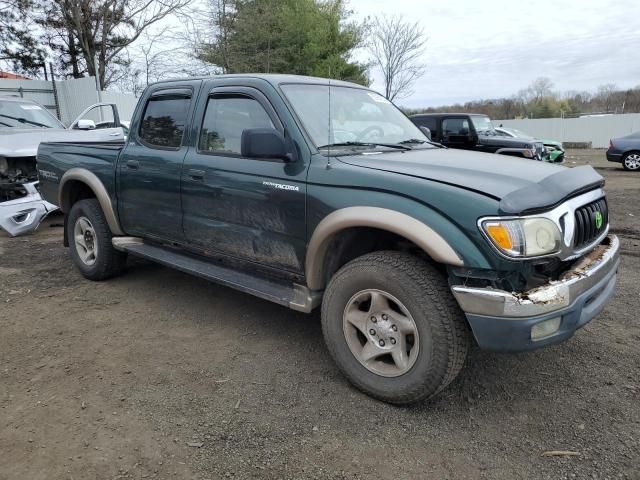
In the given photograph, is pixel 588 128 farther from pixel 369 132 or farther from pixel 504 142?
pixel 369 132

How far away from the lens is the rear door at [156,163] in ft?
12.8

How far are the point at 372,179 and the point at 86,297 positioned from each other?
126 inches

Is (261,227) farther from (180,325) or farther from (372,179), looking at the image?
(180,325)

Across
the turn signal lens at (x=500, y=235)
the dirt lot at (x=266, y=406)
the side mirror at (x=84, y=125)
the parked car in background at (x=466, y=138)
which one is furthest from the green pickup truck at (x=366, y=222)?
the parked car in background at (x=466, y=138)

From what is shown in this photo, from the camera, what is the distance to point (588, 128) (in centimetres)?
3020

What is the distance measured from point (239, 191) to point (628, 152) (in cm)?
1580

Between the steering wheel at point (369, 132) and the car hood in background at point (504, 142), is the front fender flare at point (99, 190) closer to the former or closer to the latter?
the steering wheel at point (369, 132)

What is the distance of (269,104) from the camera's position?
331 centimetres

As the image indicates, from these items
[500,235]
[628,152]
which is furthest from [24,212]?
[628,152]

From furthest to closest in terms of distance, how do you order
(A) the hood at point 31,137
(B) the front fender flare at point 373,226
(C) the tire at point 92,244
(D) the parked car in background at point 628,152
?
(D) the parked car in background at point 628,152, (A) the hood at point 31,137, (C) the tire at point 92,244, (B) the front fender flare at point 373,226

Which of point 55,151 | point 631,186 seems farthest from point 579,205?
point 631,186

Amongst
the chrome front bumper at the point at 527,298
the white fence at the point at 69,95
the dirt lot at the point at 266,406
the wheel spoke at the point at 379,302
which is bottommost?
the dirt lot at the point at 266,406

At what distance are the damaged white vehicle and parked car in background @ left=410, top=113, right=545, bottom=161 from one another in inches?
284

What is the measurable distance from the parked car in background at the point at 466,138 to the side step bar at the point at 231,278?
8.56 m
